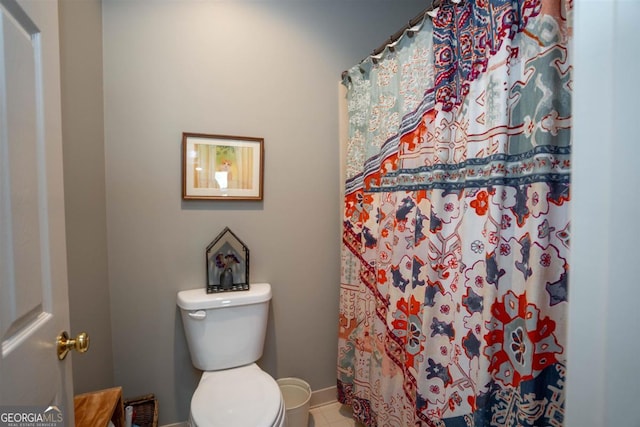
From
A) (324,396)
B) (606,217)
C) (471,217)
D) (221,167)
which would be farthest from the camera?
(324,396)

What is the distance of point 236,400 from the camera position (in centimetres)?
115

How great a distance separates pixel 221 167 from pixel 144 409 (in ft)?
4.21

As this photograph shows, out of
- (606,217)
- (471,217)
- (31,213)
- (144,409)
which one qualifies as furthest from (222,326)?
(606,217)

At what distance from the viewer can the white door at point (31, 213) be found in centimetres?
49

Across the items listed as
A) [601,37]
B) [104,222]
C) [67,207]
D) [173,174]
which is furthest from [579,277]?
[104,222]

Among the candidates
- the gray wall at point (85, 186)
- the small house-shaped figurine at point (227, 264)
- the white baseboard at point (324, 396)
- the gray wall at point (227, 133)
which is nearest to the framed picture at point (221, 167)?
the gray wall at point (227, 133)

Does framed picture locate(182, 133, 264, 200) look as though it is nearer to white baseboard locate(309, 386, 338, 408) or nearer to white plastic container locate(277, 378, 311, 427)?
white plastic container locate(277, 378, 311, 427)

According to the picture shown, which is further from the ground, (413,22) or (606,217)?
(413,22)

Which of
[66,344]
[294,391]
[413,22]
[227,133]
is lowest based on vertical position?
[294,391]

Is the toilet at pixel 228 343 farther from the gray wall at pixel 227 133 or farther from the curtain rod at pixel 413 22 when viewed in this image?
the curtain rod at pixel 413 22

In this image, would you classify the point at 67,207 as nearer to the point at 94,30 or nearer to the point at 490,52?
the point at 94,30

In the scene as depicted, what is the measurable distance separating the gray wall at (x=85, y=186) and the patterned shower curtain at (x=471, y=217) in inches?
49.6

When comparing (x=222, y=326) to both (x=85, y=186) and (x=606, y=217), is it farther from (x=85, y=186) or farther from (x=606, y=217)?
(x=606, y=217)

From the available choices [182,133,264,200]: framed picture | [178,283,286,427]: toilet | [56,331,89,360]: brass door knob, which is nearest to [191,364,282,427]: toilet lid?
[178,283,286,427]: toilet
